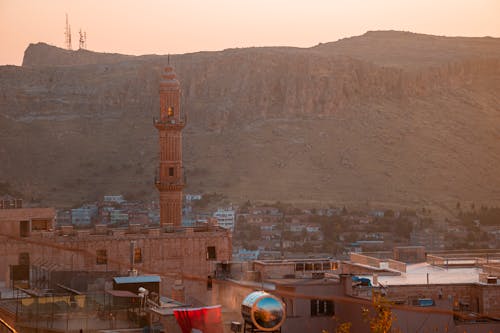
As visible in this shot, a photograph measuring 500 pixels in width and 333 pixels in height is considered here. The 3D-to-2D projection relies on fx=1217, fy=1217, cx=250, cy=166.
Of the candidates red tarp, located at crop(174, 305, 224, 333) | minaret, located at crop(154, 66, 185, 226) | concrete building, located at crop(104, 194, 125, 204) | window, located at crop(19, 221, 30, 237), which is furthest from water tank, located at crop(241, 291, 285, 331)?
concrete building, located at crop(104, 194, 125, 204)

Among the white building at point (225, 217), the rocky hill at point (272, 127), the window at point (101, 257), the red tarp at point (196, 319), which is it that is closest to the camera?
the red tarp at point (196, 319)

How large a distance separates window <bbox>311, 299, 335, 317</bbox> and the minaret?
1798 cm

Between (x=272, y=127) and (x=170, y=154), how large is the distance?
64146mm

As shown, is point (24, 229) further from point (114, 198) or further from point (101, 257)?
point (114, 198)

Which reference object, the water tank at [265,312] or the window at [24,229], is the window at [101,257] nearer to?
the window at [24,229]

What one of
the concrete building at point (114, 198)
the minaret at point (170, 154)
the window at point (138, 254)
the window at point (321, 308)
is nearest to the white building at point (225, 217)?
the concrete building at point (114, 198)

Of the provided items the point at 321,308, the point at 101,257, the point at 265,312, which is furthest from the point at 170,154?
the point at 265,312

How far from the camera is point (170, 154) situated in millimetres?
41719

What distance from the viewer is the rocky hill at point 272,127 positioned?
3735 inches

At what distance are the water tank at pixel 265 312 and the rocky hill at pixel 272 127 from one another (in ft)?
247

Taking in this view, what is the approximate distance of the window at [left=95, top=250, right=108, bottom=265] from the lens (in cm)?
3322

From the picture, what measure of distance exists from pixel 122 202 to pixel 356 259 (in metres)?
58.9

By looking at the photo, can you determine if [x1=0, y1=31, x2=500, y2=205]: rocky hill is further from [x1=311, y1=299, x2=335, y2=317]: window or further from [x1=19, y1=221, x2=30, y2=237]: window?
[x1=311, y1=299, x2=335, y2=317]: window

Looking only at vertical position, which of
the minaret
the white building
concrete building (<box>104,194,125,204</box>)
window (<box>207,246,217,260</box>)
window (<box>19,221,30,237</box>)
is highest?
the minaret
